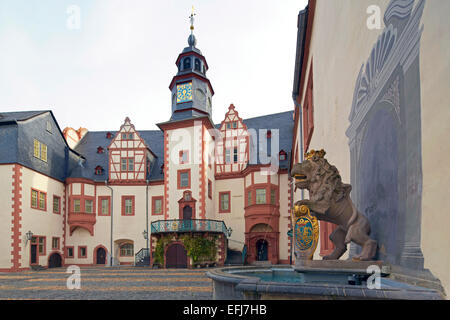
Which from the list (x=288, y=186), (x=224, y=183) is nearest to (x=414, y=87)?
(x=288, y=186)

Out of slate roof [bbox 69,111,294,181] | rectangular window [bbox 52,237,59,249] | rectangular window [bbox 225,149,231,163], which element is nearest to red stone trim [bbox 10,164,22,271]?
rectangular window [bbox 52,237,59,249]

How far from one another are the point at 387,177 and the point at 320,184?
89 centimetres

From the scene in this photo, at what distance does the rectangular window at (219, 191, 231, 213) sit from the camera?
3243 centimetres

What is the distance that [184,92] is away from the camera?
33.1 meters

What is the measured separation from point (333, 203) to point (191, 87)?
28.5m

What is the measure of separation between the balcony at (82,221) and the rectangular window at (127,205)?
8.36ft

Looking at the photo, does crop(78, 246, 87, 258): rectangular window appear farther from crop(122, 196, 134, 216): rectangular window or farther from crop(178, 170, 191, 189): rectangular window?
crop(178, 170, 191, 189): rectangular window

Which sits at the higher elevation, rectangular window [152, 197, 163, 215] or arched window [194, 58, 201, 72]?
arched window [194, 58, 201, 72]

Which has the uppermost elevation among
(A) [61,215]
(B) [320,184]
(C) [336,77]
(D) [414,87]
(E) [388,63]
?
(C) [336,77]

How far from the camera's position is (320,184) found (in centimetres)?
546

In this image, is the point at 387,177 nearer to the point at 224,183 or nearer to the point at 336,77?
the point at 336,77

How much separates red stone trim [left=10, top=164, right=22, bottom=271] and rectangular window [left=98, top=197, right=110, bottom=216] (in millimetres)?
7455

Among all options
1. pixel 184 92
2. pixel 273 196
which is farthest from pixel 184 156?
pixel 273 196

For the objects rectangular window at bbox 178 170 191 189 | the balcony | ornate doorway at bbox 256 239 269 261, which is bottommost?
ornate doorway at bbox 256 239 269 261
